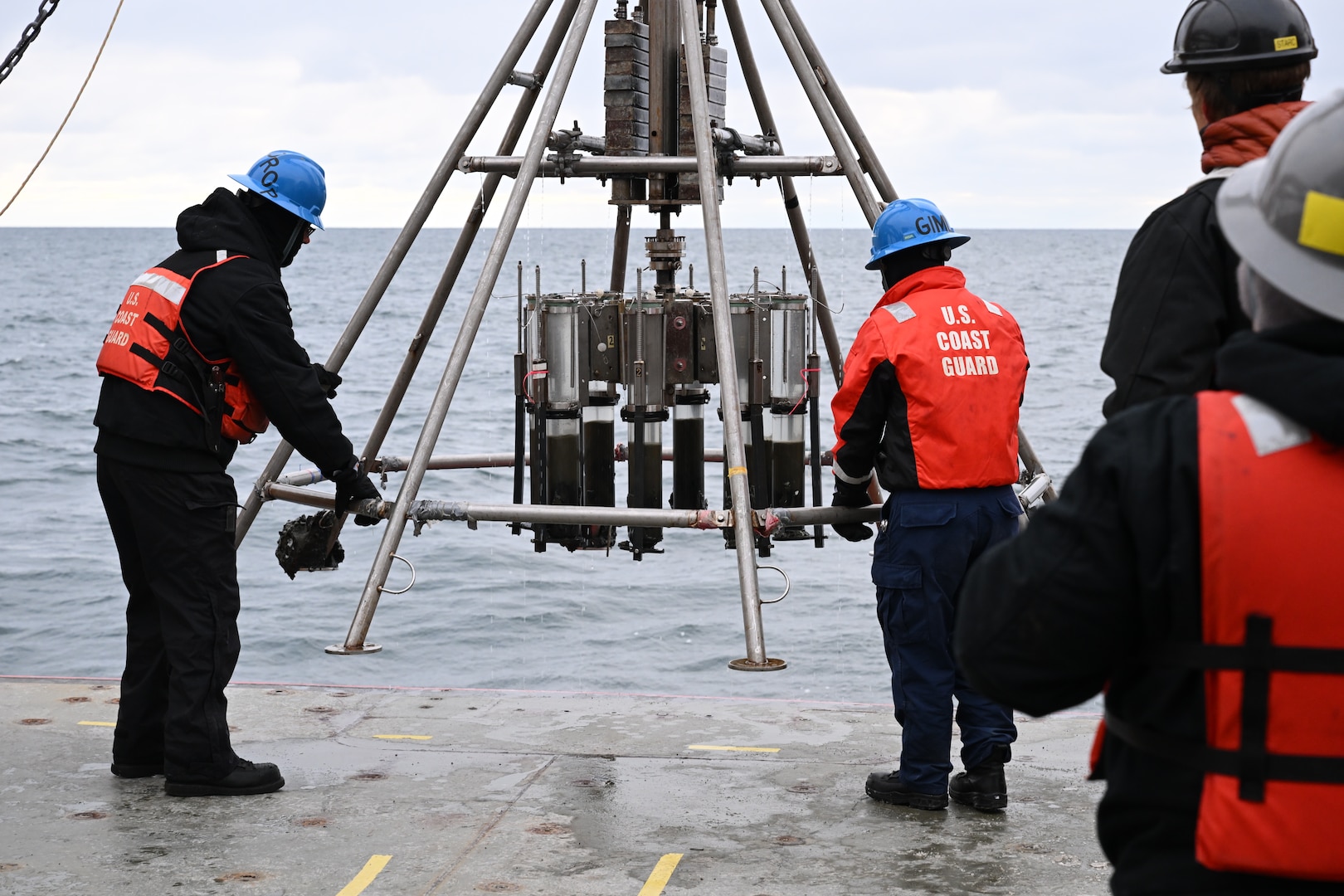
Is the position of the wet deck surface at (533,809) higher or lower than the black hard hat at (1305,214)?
lower

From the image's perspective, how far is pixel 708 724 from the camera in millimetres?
5816

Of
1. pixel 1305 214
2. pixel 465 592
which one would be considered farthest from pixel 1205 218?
pixel 465 592

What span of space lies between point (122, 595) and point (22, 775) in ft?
40.1

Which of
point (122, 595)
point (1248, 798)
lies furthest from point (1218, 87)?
point (122, 595)

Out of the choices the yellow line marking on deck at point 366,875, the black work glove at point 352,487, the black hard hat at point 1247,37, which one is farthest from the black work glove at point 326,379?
the black hard hat at point 1247,37

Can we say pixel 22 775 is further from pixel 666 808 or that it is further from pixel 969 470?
pixel 969 470

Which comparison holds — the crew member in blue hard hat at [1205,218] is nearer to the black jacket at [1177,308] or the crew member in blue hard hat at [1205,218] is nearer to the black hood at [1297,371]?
the black jacket at [1177,308]

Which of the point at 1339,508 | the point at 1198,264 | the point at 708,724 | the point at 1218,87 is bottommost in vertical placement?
the point at 708,724

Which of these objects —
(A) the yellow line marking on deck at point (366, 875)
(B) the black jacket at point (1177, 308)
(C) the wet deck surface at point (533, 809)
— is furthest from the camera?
(C) the wet deck surface at point (533, 809)

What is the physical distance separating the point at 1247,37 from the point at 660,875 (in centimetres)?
260

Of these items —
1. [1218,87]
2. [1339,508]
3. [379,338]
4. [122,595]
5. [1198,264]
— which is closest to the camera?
[1339,508]

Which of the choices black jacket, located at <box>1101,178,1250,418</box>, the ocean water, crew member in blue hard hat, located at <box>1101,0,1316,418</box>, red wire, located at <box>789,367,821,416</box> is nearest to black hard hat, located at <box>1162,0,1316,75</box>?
crew member in blue hard hat, located at <box>1101,0,1316,418</box>

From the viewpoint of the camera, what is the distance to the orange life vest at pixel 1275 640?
1.67 meters

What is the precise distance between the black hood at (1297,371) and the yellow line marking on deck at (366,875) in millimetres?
2971
